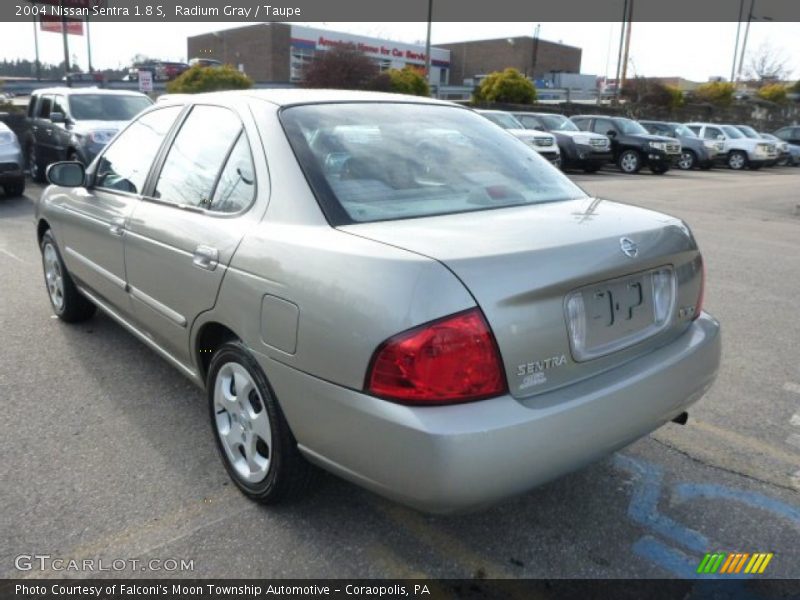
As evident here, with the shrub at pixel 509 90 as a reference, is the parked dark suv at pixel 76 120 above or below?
below

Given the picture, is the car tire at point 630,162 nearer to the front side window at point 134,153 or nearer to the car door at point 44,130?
the car door at point 44,130

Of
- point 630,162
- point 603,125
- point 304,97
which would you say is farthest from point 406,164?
point 603,125

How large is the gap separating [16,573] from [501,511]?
182 cm

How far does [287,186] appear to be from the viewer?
2578 mm

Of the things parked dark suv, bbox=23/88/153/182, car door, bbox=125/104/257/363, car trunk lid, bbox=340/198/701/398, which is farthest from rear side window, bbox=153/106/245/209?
parked dark suv, bbox=23/88/153/182

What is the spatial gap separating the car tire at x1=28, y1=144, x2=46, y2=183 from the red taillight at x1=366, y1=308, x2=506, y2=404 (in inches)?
507

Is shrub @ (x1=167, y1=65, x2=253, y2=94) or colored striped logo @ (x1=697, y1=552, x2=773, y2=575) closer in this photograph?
colored striped logo @ (x1=697, y1=552, x2=773, y2=575)

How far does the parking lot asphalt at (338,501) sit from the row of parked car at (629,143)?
1469 centimetres

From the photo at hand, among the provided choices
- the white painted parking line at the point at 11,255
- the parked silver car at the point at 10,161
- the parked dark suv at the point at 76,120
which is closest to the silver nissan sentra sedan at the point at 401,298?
the white painted parking line at the point at 11,255

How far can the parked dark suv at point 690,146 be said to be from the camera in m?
24.1

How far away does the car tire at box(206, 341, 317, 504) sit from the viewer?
8.38 feet

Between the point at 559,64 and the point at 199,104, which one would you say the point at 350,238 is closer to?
the point at 199,104

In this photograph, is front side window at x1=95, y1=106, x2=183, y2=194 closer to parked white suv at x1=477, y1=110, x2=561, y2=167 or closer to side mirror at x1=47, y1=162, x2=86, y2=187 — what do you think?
side mirror at x1=47, y1=162, x2=86, y2=187

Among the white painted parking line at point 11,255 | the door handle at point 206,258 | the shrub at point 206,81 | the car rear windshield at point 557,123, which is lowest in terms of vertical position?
the white painted parking line at point 11,255
